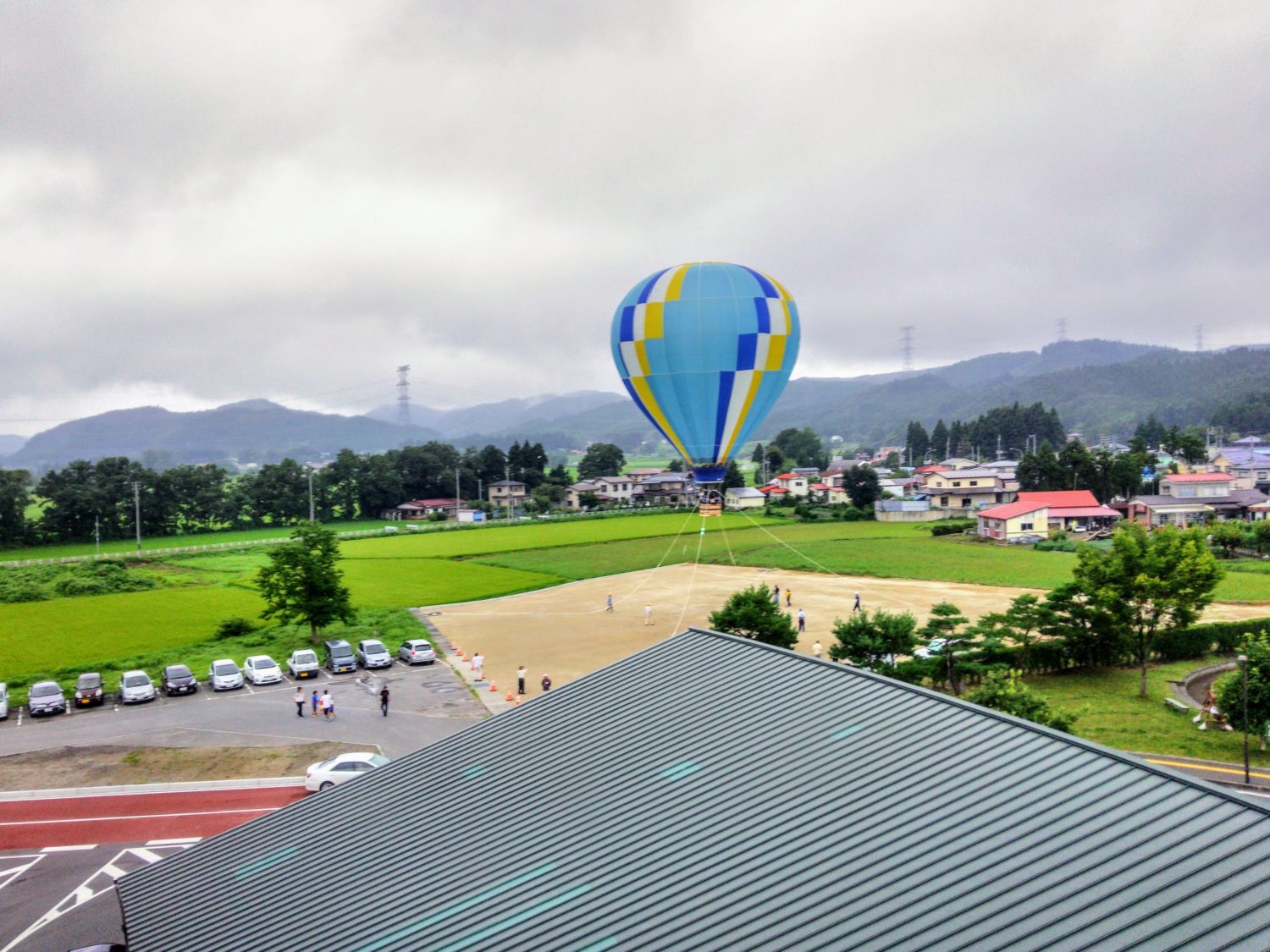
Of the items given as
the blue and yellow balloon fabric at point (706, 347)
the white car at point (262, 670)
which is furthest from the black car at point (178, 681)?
the blue and yellow balloon fabric at point (706, 347)

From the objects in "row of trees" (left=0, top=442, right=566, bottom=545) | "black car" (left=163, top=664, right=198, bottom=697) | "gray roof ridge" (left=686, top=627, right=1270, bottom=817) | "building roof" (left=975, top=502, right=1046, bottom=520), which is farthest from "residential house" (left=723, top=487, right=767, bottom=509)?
"gray roof ridge" (left=686, top=627, right=1270, bottom=817)

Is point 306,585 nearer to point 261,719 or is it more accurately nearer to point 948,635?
point 261,719

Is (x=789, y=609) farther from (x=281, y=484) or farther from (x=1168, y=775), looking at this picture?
(x=281, y=484)

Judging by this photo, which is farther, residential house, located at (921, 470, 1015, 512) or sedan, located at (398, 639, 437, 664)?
residential house, located at (921, 470, 1015, 512)

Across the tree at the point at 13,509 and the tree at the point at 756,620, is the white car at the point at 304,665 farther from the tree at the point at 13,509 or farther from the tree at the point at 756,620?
the tree at the point at 13,509

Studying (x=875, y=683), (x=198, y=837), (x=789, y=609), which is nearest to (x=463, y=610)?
(x=789, y=609)

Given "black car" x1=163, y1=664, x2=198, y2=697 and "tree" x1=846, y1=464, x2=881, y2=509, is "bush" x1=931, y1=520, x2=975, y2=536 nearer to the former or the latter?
"tree" x1=846, y1=464, x2=881, y2=509
